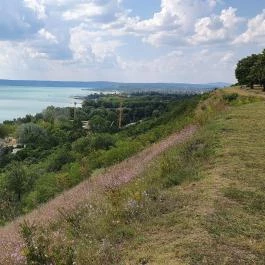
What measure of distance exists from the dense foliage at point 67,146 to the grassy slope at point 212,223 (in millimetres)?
4714

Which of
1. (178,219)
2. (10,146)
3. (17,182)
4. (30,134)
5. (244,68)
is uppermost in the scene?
(244,68)

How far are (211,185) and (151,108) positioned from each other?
175650 mm

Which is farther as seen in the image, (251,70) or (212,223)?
(251,70)

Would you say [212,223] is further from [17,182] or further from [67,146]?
[67,146]

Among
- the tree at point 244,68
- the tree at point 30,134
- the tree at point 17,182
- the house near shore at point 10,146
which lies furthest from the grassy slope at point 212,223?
the tree at point 30,134

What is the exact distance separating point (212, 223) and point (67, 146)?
7870 centimetres

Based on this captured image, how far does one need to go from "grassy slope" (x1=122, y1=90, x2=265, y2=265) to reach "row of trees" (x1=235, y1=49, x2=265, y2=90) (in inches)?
1998

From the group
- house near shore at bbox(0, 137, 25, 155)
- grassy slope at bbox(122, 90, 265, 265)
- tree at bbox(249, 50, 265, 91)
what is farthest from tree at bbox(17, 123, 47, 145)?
grassy slope at bbox(122, 90, 265, 265)

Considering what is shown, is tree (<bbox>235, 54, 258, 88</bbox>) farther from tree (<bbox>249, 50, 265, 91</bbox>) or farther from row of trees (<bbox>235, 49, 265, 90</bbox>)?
tree (<bbox>249, 50, 265, 91</bbox>)

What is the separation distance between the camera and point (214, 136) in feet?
52.9

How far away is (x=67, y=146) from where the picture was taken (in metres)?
85.3

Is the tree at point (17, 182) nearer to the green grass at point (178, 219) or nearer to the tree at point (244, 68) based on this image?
the tree at point (244, 68)

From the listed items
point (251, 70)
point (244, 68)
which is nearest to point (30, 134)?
point (244, 68)

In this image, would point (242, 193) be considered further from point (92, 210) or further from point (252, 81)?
point (252, 81)
